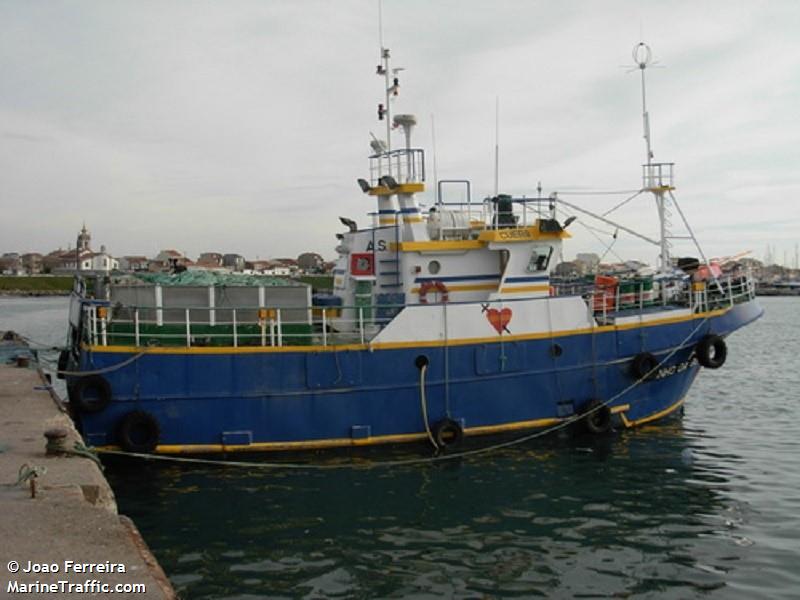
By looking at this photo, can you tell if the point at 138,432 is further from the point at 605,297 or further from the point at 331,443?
the point at 605,297

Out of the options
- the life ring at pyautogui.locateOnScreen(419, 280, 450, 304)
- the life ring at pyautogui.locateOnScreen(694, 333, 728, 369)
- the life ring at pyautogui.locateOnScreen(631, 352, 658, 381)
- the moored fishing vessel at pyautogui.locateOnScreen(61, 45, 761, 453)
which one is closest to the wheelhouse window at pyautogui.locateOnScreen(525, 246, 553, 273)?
the moored fishing vessel at pyautogui.locateOnScreen(61, 45, 761, 453)

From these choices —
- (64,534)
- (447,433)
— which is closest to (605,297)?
(447,433)

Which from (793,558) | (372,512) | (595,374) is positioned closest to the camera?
(793,558)

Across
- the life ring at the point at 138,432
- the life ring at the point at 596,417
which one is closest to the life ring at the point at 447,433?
the life ring at the point at 596,417

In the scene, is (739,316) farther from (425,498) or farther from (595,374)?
(425,498)

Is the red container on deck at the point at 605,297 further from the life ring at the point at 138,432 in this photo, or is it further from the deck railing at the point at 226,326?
the life ring at the point at 138,432

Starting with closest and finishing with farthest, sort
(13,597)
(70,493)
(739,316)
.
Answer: (13,597) → (70,493) → (739,316)

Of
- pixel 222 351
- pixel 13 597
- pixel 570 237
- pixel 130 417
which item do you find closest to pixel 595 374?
pixel 570 237

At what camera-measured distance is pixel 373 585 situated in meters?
8.22

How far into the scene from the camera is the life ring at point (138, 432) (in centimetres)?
1173

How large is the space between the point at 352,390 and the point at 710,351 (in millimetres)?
7268

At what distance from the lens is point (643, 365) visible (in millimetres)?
14438

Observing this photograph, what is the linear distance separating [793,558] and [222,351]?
832 centimetres

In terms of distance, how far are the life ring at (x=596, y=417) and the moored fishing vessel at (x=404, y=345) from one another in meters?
0.04
